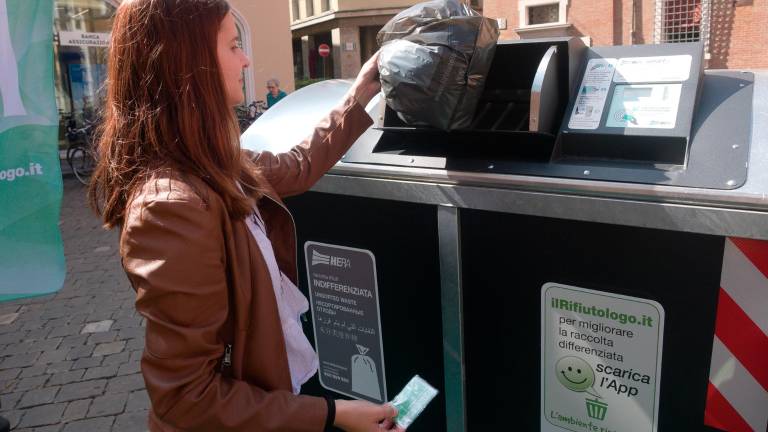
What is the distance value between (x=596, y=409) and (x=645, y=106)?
0.80 meters

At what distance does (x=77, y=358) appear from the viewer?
370cm

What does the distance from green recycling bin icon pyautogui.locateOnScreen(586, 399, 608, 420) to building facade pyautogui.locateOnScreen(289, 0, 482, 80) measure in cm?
2553

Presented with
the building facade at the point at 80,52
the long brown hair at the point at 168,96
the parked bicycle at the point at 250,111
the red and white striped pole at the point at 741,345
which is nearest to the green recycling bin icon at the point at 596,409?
the red and white striped pole at the point at 741,345

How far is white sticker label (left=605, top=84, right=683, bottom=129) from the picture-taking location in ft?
5.06

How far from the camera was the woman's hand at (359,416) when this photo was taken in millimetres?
1242

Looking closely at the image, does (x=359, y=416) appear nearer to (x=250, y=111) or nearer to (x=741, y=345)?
(x=741, y=345)

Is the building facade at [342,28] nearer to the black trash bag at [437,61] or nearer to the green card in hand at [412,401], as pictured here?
the black trash bag at [437,61]

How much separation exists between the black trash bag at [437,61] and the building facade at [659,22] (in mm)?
18179

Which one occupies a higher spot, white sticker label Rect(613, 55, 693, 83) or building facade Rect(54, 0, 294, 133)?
building facade Rect(54, 0, 294, 133)

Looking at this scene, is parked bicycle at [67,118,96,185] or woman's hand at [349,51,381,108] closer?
woman's hand at [349,51,381,108]

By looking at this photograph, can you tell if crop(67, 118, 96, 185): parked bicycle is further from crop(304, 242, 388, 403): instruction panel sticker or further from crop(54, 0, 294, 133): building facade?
crop(304, 242, 388, 403): instruction panel sticker

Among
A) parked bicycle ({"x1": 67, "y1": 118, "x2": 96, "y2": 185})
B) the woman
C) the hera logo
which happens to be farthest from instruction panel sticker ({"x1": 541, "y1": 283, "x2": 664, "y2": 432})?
parked bicycle ({"x1": 67, "y1": 118, "x2": 96, "y2": 185})

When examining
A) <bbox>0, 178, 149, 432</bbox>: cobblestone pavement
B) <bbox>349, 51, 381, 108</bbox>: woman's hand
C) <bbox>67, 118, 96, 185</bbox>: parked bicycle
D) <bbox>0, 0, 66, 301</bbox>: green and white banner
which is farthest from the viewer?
<bbox>67, 118, 96, 185</bbox>: parked bicycle

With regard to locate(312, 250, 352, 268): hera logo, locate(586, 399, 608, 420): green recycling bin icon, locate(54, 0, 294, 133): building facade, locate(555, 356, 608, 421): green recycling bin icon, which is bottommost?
locate(586, 399, 608, 420): green recycling bin icon
